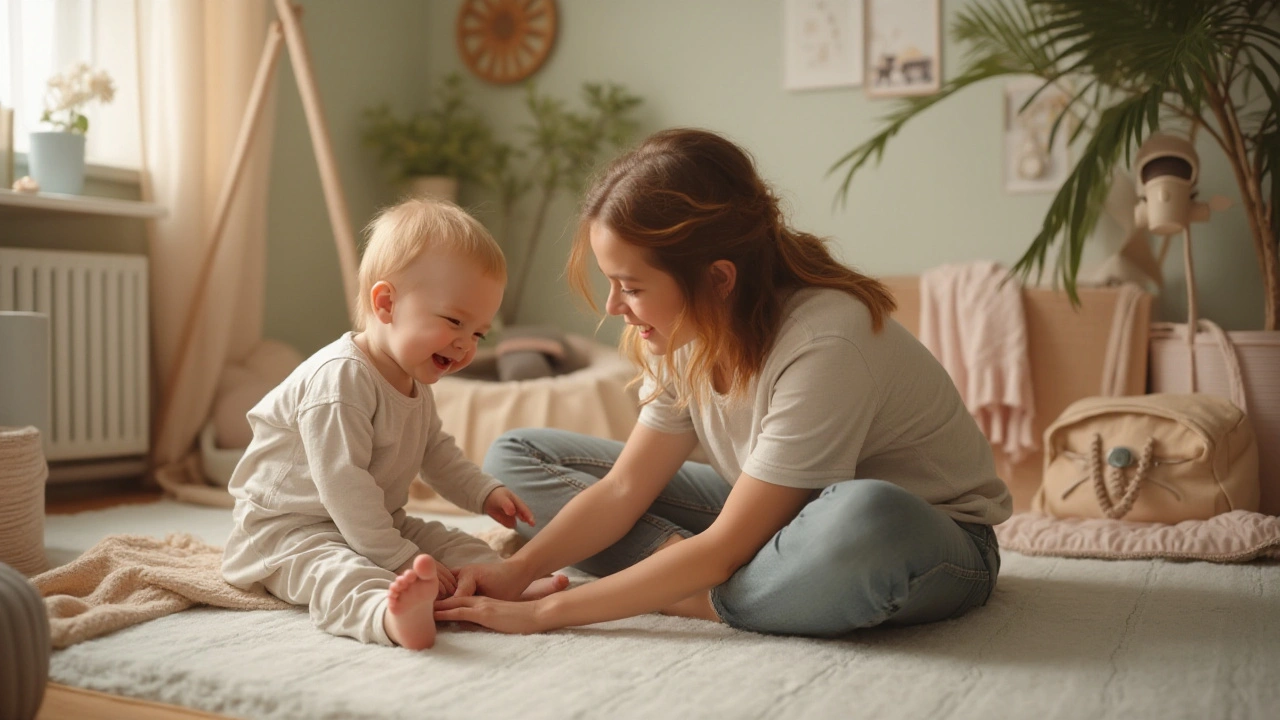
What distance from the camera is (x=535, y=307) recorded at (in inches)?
147

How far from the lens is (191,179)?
2.77 metres

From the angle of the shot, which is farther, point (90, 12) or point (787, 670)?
point (90, 12)

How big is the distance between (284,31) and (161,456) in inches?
43.9

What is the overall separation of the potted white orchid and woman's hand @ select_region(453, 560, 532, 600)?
1610 mm

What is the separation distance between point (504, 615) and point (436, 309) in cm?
42

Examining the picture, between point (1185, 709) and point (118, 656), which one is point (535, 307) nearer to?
point (118, 656)

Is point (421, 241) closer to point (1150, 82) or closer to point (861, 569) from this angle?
point (861, 569)

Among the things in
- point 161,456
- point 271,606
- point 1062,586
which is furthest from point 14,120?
point 1062,586

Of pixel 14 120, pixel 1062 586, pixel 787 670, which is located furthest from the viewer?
pixel 14 120

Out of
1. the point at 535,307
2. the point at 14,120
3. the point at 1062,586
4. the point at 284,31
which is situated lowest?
the point at 1062,586

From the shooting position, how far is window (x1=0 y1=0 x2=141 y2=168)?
2.55m

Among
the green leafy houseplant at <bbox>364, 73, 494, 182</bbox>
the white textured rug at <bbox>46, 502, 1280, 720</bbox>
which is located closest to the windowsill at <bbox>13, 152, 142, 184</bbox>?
the green leafy houseplant at <bbox>364, 73, 494, 182</bbox>

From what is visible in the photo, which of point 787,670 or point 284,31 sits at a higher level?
point 284,31

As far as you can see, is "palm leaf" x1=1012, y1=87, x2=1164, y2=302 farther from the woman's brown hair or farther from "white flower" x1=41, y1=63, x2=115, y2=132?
"white flower" x1=41, y1=63, x2=115, y2=132
